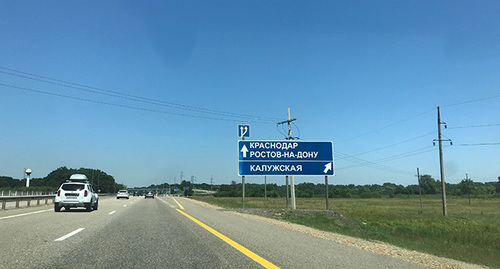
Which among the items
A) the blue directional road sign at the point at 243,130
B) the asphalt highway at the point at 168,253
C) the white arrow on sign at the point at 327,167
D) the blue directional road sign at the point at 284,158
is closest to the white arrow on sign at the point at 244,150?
the blue directional road sign at the point at 284,158

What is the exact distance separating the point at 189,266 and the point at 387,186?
581 feet

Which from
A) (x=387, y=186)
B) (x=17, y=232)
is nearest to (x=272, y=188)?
(x=387, y=186)

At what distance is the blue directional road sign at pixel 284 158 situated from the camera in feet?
88.8

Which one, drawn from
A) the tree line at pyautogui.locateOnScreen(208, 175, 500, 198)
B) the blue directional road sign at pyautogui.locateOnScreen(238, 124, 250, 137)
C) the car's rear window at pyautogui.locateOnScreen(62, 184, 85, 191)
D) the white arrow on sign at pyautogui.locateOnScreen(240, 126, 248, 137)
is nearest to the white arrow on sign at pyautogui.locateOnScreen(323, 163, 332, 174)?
the blue directional road sign at pyautogui.locateOnScreen(238, 124, 250, 137)

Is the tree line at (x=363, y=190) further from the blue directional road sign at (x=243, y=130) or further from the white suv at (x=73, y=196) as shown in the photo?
the white suv at (x=73, y=196)

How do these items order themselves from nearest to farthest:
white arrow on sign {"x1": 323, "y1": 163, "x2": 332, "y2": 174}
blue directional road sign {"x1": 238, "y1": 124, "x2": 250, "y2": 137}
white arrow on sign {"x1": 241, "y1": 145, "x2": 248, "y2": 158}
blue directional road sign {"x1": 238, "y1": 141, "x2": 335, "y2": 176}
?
blue directional road sign {"x1": 238, "y1": 141, "x2": 335, "y2": 176} < white arrow on sign {"x1": 241, "y1": 145, "x2": 248, "y2": 158} < white arrow on sign {"x1": 323, "y1": 163, "x2": 332, "y2": 174} < blue directional road sign {"x1": 238, "y1": 124, "x2": 250, "y2": 137}

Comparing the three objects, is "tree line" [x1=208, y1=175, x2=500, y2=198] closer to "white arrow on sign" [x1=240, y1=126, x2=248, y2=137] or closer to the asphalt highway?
"white arrow on sign" [x1=240, y1=126, x2=248, y2=137]

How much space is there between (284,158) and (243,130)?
14.6 ft

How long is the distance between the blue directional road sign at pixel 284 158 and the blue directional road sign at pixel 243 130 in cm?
141

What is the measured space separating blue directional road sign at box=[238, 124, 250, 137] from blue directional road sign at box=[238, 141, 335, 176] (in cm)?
141

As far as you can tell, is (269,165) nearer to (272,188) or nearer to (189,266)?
(189,266)

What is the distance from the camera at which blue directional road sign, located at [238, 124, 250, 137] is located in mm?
28891

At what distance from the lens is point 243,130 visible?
29062mm

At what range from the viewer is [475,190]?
399 feet
